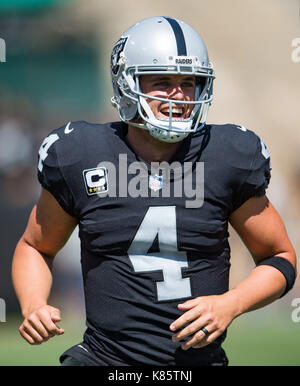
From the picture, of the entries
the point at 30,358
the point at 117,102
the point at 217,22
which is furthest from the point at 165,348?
the point at 217,22

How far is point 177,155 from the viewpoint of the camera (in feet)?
7.75

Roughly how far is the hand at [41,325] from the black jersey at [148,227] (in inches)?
7.3

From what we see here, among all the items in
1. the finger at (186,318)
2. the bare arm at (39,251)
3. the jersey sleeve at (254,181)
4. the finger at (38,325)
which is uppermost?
the jersey sleeve at (254,181)

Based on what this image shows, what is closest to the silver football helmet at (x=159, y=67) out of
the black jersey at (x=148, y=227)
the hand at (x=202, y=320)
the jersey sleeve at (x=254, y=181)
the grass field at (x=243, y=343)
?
the black jersey at (x=148, y=227)

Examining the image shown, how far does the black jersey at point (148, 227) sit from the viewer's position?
2.25m

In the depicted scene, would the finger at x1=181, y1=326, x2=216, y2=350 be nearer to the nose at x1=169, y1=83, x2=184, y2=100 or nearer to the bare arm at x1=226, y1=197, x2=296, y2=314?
the bare arm at x1=226, y1=197, x2=296, y2=314

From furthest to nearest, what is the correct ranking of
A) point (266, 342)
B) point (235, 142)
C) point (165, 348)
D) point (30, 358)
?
point (266, 342) → point (30, 358) → point (235, 142) → point (165, 348)

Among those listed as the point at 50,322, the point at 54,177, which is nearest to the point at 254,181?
the point at 54,177

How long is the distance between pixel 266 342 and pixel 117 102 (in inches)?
148

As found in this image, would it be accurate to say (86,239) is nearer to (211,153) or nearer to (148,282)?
(148,282)

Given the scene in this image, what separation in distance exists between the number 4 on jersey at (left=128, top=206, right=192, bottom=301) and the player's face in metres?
0.32

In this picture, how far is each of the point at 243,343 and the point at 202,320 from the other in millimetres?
3897
